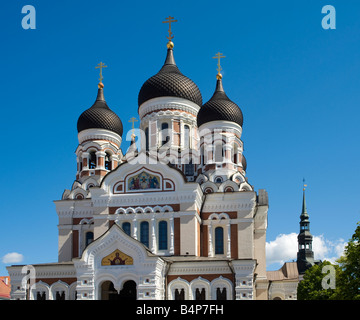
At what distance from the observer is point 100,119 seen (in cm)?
3309

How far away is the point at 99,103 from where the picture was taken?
34250mm

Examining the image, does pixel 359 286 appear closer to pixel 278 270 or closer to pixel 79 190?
pixel 79 190

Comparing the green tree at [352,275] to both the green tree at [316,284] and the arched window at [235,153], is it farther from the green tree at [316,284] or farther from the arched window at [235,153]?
the green tree at [316,284]

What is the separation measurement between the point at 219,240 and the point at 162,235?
3.13 metres

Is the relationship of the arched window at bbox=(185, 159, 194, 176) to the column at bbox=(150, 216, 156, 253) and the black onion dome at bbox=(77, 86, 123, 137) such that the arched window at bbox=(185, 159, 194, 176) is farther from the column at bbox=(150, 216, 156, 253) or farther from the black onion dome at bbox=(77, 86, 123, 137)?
the column at bbox=(150, 216, 156, 253)

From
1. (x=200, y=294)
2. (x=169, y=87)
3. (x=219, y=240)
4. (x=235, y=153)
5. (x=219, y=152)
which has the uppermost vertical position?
(x=169, y=87)

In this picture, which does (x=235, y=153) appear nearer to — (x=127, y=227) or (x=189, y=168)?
(x=189, y=168)

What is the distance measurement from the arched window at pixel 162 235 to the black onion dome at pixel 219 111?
714cm

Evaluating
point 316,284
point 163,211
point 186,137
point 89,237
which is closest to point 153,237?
point 163,211

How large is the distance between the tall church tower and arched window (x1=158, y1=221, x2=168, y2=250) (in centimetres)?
3692
